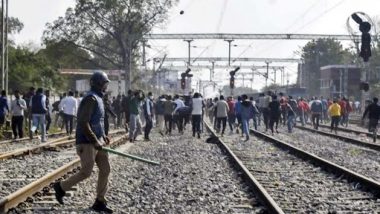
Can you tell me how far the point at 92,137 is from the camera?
9.75 m

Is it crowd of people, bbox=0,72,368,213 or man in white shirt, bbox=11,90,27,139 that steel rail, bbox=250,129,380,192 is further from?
man in white shirt, bbox=11,90,27,139

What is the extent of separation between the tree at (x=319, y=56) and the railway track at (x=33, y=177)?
103138mm

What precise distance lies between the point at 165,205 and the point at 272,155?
11.4m

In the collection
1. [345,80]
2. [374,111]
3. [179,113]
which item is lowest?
[179,113]

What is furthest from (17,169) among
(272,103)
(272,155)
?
(272,103)

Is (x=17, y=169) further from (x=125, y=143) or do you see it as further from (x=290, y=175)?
(x=125, y=143)

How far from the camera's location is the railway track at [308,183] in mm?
11305

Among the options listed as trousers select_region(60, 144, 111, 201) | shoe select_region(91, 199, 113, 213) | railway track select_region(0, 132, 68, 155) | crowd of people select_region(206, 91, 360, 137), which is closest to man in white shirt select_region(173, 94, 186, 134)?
crowd of people select_region(206, 91, 360, 137)

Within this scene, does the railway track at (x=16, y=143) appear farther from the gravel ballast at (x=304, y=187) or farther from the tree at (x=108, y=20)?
the tree at (x=108, y=20)

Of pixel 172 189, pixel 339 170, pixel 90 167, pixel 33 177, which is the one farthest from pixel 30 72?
pixel 90 167

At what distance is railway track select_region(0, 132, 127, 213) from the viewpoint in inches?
419

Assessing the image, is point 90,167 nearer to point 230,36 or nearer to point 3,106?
point 3,106

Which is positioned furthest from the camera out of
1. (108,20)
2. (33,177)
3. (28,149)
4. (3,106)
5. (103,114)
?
(108,20)

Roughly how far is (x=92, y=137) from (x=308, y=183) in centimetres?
608
